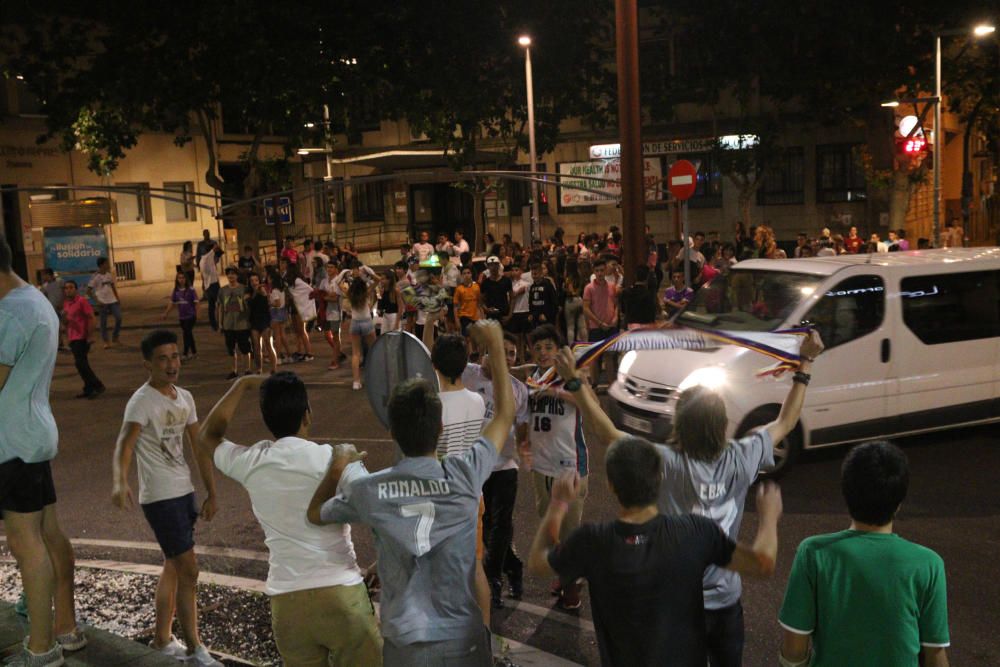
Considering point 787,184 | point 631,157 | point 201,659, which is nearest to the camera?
point 201,659

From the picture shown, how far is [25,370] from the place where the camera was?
177 inches

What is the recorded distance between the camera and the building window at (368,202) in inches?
1778

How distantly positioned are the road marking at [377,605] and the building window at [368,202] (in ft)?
128

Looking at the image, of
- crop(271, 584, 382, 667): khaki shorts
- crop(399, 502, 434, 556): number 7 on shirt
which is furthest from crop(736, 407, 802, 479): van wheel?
crop(399, 502, 434, 556): number 7 on shirt

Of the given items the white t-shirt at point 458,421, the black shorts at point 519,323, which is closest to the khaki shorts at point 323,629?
A: the white t-shirt at point 458,421

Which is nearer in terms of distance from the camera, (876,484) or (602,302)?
(876,484)

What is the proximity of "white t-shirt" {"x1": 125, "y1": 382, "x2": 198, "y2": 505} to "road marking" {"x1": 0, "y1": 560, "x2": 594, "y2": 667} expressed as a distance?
141 centimetres

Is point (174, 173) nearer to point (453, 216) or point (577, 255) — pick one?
point (453, 216)

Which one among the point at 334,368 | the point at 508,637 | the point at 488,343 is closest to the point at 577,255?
the point at 334,368

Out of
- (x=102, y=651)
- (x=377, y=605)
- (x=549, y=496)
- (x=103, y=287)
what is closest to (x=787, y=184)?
(x=103, y=287)

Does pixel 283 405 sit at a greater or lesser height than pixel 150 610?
greater

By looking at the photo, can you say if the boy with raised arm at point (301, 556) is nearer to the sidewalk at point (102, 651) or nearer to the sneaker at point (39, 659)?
the sidewalk at point (102, 651)

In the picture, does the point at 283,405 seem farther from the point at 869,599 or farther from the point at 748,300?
the point at 748,300

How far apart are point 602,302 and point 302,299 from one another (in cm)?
593
